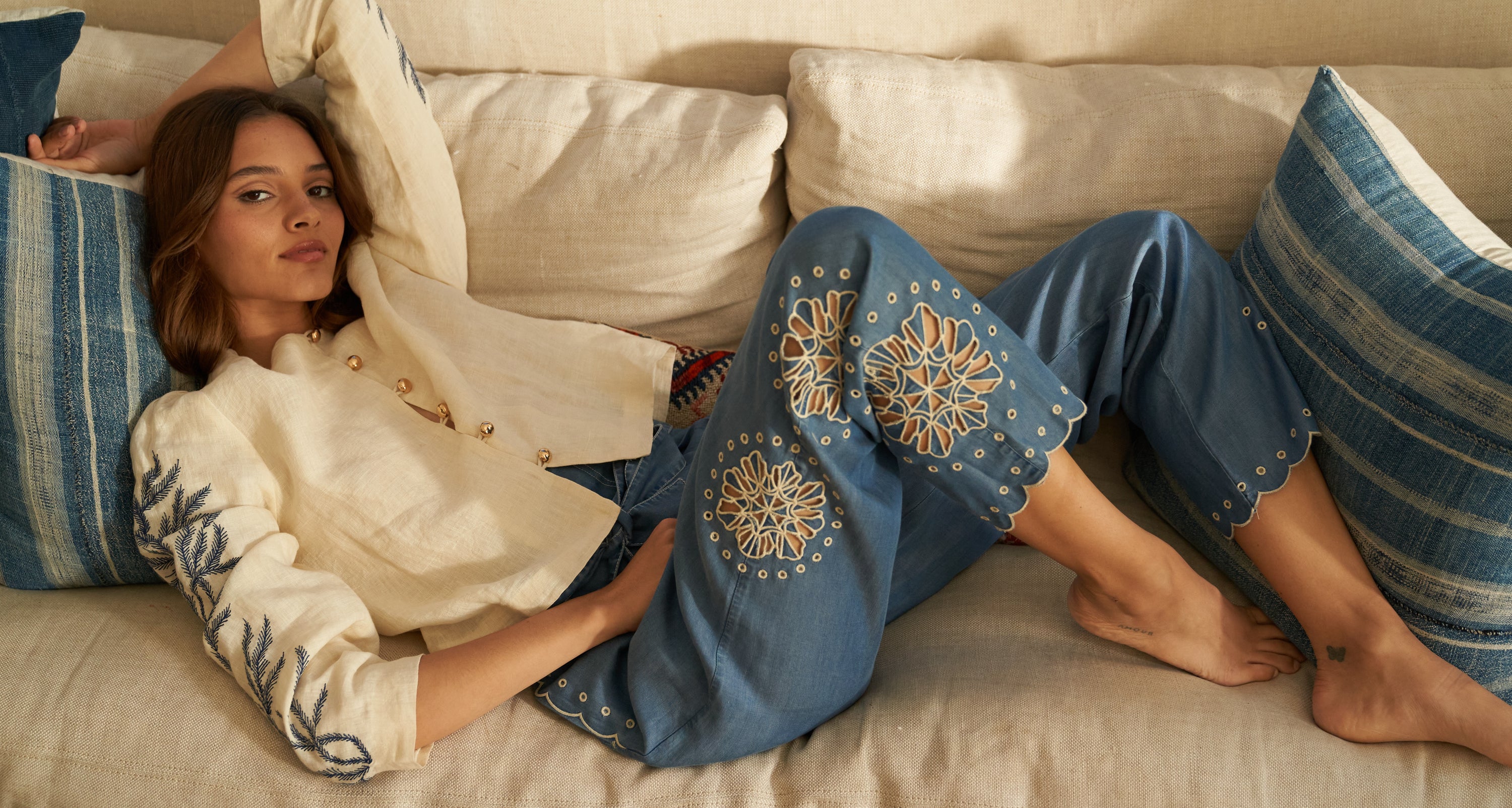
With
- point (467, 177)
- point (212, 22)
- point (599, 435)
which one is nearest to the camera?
point (599, 435)

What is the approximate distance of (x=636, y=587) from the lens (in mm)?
1049

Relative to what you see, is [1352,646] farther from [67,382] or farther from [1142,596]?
[67,382]

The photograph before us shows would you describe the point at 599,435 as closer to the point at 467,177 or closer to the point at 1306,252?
the point at 467,177

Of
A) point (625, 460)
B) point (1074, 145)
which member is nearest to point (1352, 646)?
point (1074, 145)

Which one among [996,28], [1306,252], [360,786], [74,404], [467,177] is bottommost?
[360,786]

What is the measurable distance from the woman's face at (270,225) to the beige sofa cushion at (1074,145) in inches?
27.3

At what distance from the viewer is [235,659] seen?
98 cm

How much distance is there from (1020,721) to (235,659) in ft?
2.68

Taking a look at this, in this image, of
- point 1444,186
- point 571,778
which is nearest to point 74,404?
point 571,778

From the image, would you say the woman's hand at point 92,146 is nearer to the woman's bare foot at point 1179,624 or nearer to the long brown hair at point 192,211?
the long brown hair at point 192,211

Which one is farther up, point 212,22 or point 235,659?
point 212,22

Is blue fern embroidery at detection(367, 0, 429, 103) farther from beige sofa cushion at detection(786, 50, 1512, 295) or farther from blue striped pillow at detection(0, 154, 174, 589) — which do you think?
beige sofa cushion at detection(786, 50, 1512, 295)

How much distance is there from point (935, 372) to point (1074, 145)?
2.10ft

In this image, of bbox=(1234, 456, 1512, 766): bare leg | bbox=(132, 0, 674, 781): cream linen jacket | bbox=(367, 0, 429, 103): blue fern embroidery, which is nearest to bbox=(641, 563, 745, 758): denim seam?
bbox=(132, 0, 674, 781): cream linen jacket
